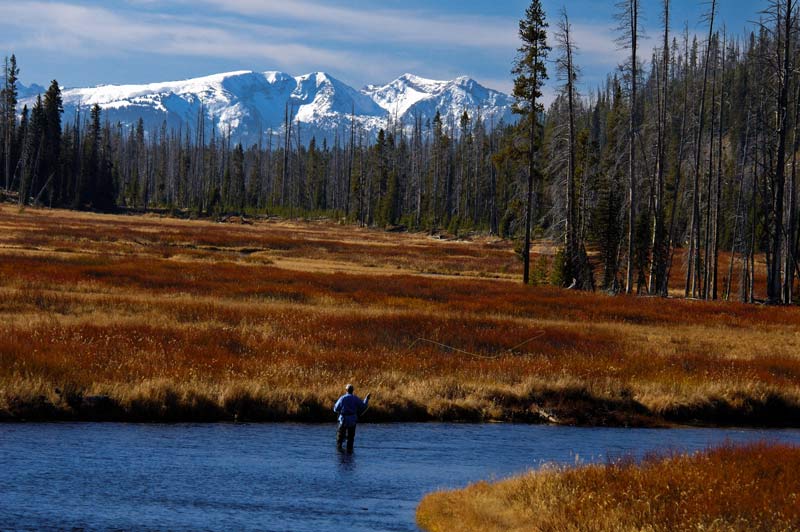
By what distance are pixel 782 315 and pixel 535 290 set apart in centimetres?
1270

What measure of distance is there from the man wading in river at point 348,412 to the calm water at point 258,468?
1.17ft

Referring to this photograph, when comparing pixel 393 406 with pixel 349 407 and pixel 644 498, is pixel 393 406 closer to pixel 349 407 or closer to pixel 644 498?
pixel 349 407

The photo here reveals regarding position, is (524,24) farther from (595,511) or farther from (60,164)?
(60,164)

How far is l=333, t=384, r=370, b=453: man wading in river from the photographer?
17562 mm

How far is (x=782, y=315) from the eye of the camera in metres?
40.4

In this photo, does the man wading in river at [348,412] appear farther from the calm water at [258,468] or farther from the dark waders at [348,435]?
the calm water at [258,468]

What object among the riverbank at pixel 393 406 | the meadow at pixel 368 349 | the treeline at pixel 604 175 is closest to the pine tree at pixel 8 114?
the treeline at pixel 604 175

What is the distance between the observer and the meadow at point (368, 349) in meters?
21.4

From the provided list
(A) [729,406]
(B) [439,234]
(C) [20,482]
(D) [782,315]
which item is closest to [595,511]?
(C) [20,482]

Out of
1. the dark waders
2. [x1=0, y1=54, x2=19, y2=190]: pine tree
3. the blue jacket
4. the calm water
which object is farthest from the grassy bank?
[x1=0, y1=54, x2=19, y2=190]: pine tree

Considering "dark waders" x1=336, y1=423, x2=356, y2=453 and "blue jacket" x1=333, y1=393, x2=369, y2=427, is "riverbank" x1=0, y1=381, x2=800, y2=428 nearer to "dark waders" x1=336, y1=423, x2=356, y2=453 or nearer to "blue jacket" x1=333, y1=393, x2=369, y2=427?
"dark waders" x1=336, y1=423, x2=356, y2=453

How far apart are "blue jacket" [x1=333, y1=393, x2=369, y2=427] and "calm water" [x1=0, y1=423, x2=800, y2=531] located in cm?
78

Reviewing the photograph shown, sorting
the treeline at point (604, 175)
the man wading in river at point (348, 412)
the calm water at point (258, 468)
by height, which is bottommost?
the calm water at point (258, 468)

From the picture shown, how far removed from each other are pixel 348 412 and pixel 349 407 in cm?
14
